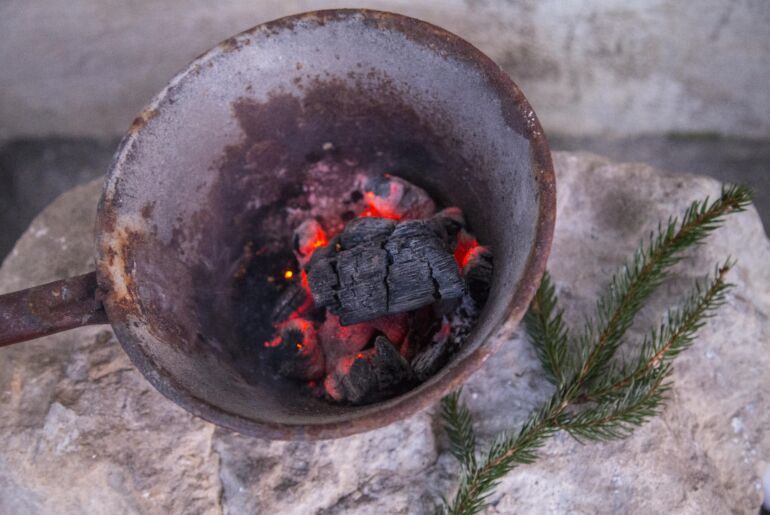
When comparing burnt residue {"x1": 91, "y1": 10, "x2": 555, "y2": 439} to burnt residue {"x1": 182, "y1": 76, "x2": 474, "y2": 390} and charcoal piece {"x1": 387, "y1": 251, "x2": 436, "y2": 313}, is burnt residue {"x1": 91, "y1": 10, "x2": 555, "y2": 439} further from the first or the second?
charcoal piece {"x1": 387, "y1": 251, "x2": 436, "y2": 313}

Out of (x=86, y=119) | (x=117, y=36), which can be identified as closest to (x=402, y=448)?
(x=117, y=36)

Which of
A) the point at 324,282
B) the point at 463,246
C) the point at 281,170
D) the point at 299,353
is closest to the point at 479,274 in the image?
the point at 463,246

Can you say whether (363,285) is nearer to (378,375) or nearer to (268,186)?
(378,375)

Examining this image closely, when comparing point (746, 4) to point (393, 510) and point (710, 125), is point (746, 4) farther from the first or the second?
point (393, 510)

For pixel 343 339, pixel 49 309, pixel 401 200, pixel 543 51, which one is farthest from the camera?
pixel 543 51

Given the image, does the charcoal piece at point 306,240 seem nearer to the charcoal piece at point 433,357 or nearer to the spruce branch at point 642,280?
the charcoal piece at point 433,357

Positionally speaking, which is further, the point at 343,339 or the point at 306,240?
the point at 306,240

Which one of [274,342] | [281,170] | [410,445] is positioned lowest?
[410,445]
